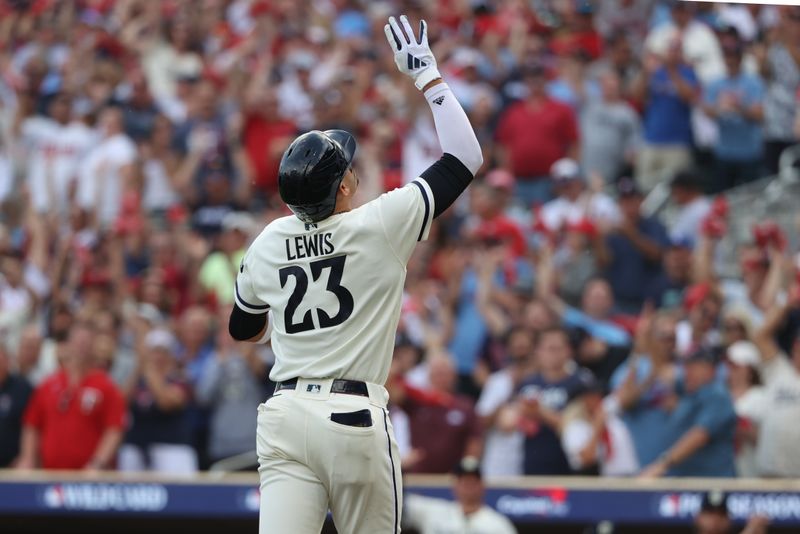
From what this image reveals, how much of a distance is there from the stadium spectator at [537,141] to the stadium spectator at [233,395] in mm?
3031

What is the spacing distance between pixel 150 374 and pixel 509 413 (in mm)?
2420

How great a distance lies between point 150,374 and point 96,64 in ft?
14.3

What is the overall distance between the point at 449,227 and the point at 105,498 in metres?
3.46

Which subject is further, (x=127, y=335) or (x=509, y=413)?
(x=127, y=335)

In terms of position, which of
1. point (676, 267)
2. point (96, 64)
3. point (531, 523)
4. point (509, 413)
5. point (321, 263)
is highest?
point (96, 64)

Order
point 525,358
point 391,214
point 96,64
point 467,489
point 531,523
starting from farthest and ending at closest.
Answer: point 96,64 → point 525,358 → point 531,523 → point 467,489 → point 391,214

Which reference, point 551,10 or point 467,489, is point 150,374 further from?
point 551,10

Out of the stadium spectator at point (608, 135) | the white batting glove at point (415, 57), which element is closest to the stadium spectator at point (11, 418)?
the stadium spectator at point (608, 135)

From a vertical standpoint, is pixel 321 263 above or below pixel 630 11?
below

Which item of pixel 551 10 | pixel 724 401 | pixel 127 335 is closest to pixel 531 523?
pixel 724 401

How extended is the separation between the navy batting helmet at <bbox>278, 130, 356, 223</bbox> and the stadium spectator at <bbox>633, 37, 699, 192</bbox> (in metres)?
7.25

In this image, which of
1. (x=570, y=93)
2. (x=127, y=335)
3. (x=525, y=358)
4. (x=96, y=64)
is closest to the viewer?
(x=525, y=358)

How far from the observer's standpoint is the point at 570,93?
1177 cm

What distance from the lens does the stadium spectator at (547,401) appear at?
28.7ft
